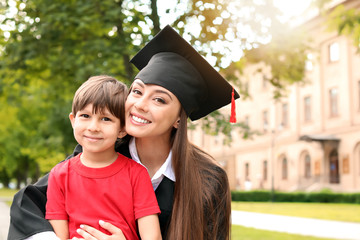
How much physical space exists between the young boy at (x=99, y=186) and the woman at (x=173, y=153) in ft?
0.33

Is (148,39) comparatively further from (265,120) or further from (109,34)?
(265,120)

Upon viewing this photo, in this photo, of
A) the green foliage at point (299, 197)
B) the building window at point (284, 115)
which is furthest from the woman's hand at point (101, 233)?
the building window at point (284, 115)

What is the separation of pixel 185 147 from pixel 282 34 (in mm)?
7530

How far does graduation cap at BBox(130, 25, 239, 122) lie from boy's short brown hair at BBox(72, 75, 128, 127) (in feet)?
0.91

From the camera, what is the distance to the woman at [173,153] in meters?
3.15

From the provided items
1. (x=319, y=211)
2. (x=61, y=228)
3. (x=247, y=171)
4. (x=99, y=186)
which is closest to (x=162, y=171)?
(x=99, y=186)

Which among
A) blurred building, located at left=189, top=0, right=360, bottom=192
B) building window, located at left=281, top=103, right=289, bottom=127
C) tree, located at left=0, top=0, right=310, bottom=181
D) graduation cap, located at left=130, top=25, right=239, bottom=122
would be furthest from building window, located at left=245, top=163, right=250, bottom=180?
graduation cap, located at left=130, top=25, right=239, bottom=122

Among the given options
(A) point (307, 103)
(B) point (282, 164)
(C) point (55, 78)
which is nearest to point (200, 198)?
(C) point (55, 78)

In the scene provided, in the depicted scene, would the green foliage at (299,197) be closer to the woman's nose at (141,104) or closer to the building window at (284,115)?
the building window at (284,115)

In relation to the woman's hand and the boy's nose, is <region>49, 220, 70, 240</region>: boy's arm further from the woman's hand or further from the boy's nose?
the boy's nose

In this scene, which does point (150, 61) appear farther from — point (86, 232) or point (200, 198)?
point (86, 232)

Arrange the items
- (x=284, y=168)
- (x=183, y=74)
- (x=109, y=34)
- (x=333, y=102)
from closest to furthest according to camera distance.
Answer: (x=183, y=74) → (x=109, y=34) → (x=333, y=102) → (x=284, y=168)

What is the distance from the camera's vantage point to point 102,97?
116 inches

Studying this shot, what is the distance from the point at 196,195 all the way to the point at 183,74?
0.84 metres
